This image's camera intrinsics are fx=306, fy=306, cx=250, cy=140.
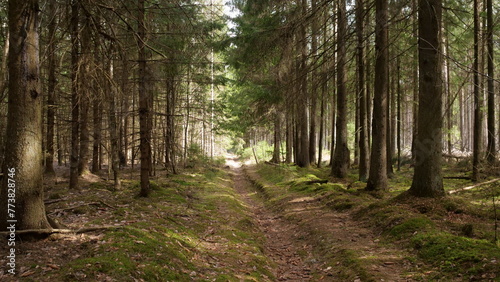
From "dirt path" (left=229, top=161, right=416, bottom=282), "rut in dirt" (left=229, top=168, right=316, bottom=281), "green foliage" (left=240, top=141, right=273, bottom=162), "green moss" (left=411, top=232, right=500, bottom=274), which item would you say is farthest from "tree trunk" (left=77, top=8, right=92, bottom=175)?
"green foliage" (left=240, top=141, right=273, bottom=162)

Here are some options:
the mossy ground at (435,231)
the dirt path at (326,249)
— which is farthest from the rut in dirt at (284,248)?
the mossy ground at (435,231)

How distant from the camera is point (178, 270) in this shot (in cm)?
485

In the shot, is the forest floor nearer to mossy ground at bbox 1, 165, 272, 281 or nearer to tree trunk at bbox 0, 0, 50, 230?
mossy ground at bbox 1, 165, 272, 281

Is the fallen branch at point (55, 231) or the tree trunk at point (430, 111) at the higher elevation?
the tree trunk at point (430, 111)

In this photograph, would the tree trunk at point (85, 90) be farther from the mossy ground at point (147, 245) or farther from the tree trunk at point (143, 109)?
the mossy ground at point (147, 245)

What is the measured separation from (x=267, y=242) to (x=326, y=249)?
1717 millimetres

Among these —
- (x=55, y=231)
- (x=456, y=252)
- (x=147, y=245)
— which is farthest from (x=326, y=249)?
(x=55, y=231)

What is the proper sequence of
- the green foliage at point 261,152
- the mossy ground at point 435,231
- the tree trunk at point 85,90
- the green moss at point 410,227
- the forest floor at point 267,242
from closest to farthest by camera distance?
the forest floor at point 267,242
the mossy ground at point 435,231
the tree trunk at point 85,90
the green moss at point 410,227
the green foliage at point 261,152

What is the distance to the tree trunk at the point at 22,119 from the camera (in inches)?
164

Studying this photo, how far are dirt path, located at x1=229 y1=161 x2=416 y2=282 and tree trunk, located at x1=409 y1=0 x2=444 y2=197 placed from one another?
2094mm

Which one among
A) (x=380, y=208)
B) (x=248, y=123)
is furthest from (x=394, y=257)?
(x=248, y=123)

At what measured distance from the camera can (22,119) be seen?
4195mm

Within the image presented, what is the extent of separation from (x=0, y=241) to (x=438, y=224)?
25.2 feet

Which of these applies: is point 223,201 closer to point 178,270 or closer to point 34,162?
point 178,270
